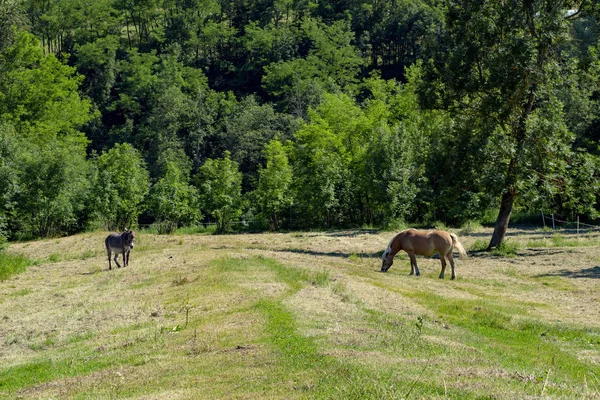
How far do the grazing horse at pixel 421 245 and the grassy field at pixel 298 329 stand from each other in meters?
0.86

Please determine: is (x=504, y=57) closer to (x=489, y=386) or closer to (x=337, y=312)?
(x=337, y=312)

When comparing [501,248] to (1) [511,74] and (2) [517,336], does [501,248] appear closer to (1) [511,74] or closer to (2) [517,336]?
(1) [511,74]

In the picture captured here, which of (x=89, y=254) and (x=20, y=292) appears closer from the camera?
(x=20, y=292)

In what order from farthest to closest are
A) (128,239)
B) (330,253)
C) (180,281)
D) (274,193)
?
(274,193) < (330,253) < (128,239) < (180,281)

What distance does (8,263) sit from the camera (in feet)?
104

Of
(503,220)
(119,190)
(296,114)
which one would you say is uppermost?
(296,114)

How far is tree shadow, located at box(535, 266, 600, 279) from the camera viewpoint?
26.8 m

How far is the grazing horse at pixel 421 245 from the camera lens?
26750 millimetres

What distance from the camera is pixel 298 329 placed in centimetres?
1409

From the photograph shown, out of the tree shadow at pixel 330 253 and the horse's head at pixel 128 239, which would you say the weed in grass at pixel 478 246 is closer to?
the tree shadow at pixel 330 253

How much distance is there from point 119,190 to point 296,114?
4882cm

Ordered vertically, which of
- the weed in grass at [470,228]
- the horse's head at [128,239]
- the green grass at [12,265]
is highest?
the horse's head at [128,239]

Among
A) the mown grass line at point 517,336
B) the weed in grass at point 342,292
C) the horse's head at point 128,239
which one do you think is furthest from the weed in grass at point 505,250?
the horse's head at point 128,239

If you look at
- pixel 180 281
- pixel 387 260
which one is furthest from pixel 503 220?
pixel 180 281
